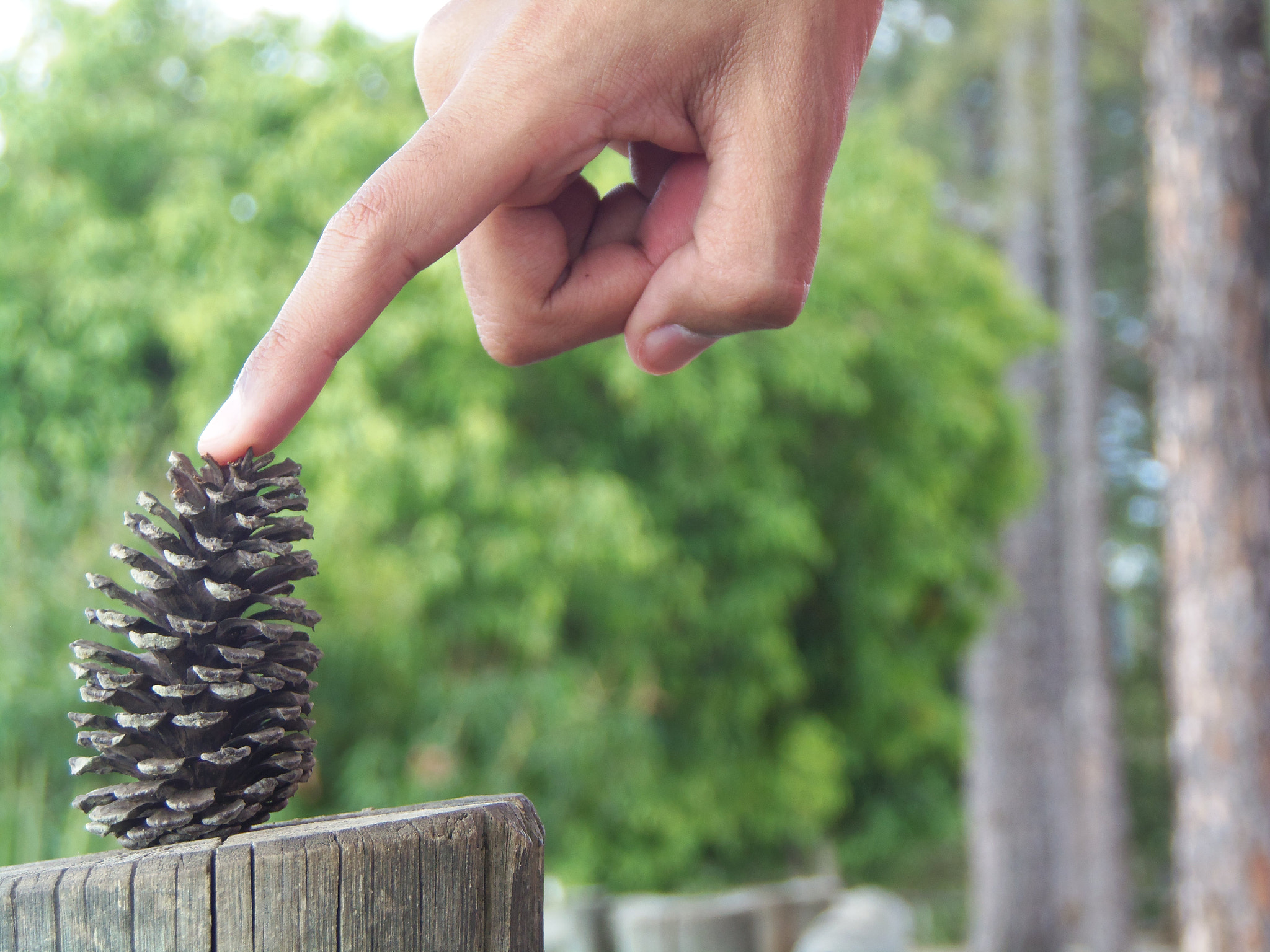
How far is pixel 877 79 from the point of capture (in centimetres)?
1329

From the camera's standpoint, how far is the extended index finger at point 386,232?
0.79m

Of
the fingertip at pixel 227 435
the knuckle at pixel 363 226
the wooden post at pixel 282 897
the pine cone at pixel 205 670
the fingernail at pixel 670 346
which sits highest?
the knuckle at pixel 363 226

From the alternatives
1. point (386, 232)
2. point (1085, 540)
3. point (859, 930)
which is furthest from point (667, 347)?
point (1085, 540)

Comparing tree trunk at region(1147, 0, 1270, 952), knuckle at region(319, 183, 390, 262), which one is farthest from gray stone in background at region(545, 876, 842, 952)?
knuckle at region(319, 183, 390, 262)

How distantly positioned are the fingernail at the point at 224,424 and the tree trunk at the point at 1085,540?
33.3 ft

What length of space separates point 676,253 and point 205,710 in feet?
1.64

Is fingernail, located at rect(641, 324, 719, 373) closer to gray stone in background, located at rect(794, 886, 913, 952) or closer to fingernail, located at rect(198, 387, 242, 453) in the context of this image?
fingernail, located at rect(198, 387, 242, 453)

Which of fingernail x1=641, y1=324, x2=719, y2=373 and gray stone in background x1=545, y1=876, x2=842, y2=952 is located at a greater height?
fingernail x1=641, y1=324, x2=719, y2=373

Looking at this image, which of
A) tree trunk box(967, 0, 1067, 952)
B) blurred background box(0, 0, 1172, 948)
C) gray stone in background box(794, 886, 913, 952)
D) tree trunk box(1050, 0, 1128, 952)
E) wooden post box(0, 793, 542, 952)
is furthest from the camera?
tree trunk box(967, 0, 1067, 952)

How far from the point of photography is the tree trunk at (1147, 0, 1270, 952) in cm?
397

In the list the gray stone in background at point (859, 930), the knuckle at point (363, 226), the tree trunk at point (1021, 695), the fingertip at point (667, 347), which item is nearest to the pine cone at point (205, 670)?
the knuckle at point (363, 226)

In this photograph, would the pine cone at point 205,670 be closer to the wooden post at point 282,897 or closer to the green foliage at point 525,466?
the wooden post at point 282,897

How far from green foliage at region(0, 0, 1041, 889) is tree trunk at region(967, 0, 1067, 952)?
7.50 ft

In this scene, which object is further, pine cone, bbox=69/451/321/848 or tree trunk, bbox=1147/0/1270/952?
tree trunk, bbox=1147/0/1270/952
